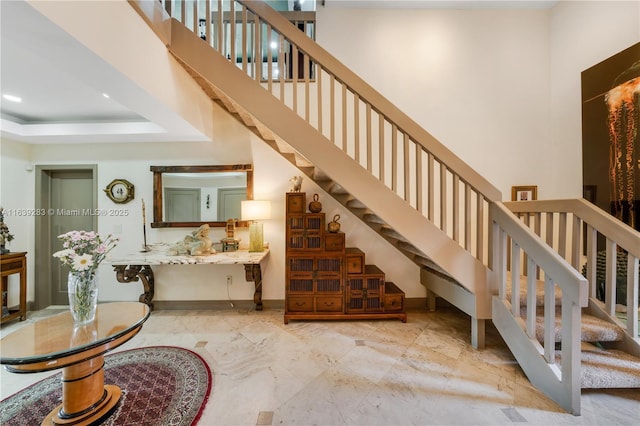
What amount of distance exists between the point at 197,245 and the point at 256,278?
2.62ft

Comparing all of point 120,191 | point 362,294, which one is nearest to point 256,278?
point 362,294

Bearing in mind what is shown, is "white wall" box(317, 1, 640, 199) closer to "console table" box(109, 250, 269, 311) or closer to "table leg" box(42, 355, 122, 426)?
"console table" box(109, 250, 269, 311)

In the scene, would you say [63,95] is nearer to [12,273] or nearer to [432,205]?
[12,273]

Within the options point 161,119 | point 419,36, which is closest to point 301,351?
point 161,119

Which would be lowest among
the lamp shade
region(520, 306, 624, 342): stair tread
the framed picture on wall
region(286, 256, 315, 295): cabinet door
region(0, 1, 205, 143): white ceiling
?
region(520, 306, 624, 342): stair tread

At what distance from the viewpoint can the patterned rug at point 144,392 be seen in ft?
5.17

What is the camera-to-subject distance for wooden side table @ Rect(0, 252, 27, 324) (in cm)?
279

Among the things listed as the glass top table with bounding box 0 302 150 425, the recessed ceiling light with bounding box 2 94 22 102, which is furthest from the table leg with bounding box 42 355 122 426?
the recessed ceiling light with bounding box 2 94 22 102

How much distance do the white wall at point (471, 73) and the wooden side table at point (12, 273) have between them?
4.44 metres

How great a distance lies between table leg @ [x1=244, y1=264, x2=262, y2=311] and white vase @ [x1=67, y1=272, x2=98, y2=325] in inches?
57.1

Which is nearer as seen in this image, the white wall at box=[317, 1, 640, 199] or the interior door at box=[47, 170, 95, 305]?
the white wall at box=[317, 1, 640, 199]

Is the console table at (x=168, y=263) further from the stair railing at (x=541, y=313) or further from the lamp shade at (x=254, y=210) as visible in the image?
the stair railing at (x=541, y=313)

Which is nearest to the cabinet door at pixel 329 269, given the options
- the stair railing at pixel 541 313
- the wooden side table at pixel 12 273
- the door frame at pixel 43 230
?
the stair railing at pixel 541 313

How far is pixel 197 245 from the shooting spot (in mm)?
2957
